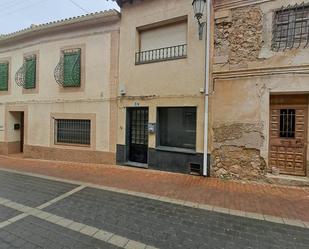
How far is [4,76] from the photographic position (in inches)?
456

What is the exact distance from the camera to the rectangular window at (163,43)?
24.4 ft

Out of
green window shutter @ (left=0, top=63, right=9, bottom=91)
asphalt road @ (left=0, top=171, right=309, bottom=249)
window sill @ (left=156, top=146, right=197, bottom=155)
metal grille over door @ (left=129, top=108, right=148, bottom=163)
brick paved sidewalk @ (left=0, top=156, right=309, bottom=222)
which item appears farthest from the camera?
green window shutter @ (left=0, top=63, right=9, bottom=91)

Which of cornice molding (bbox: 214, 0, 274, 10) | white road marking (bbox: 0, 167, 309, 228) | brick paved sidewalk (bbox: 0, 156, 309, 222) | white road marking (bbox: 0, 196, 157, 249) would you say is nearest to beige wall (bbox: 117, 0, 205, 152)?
cornice molding (bbox: 214, 0, 274, 10)

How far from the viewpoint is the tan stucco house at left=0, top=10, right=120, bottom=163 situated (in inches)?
342

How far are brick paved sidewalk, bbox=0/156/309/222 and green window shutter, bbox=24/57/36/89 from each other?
428cm

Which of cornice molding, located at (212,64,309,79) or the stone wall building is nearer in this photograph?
cornice molding, located at (212,64,309,79)

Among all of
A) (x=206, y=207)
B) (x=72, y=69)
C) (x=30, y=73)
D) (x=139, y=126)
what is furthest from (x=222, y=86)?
(x=30, y=73)

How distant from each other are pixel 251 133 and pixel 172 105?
2.59 m

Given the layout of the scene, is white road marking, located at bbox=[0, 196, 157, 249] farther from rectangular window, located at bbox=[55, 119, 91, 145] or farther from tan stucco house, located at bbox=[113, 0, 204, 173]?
rectangular window, located at bbox=[55, 119, 91, 145]

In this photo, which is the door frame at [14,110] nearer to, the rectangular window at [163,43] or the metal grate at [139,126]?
the metal grate at [139,126]

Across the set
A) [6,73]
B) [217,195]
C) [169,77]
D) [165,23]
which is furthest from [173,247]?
[6,73]

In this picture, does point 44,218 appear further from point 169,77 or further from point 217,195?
point 169,77

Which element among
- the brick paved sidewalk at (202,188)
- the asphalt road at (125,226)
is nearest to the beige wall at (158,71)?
the brick paved sidewalk at (202,188)

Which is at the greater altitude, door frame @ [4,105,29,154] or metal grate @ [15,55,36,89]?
metal grate @ [15,55,36,89]
